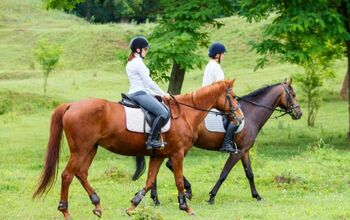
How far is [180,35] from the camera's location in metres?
21.7

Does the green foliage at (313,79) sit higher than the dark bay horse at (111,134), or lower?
lower

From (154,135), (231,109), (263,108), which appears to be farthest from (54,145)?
(263,108)

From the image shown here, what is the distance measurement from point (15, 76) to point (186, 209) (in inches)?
1438

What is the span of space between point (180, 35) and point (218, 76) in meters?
8.32

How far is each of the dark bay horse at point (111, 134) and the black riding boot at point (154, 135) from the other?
16 centimetres

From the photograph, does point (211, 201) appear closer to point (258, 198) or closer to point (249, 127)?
point (258, 198)

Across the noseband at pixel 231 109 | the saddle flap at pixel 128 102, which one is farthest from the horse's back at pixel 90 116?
the noseband at pixel 231 109

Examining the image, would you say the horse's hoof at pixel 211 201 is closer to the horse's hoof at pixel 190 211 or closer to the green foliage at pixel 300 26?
the horse's hoof at pixel 190 211

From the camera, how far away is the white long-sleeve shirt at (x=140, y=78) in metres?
11.9

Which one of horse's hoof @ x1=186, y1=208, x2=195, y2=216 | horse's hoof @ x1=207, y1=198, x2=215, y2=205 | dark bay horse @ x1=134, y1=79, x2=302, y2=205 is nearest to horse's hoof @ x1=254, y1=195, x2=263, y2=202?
dark bay horse @ x1=134, y1=79, x2=302, y2=205

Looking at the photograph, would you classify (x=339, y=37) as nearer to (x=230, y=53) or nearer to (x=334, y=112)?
(x=334, y=112)

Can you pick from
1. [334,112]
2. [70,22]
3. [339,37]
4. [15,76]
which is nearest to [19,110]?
[15,76]

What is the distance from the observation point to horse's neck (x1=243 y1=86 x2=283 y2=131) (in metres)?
14.1

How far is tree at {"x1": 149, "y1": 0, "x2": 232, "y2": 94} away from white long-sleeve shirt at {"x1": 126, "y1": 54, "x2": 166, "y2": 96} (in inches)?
355
